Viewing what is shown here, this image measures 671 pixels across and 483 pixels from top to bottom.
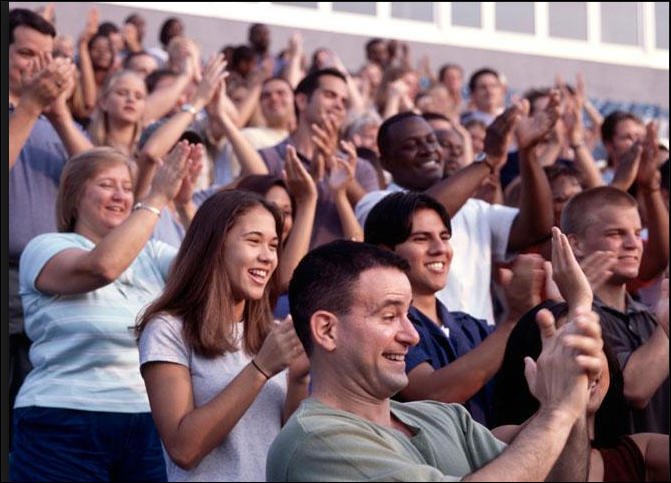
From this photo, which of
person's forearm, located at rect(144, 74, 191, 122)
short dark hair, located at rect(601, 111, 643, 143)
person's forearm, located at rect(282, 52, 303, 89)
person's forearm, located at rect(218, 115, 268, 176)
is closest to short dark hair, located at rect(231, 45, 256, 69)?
person's forearm, located at rect(282, 52, 303, 89)

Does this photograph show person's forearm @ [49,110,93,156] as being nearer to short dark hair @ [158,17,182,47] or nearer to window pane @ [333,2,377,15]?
short dark hair @ [158,17,182,47]

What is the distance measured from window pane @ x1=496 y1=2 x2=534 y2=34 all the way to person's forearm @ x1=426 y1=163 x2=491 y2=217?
11.2 m

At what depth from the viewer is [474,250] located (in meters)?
5.81

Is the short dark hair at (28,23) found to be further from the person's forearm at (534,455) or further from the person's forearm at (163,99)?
the person's forearm at (534,455)

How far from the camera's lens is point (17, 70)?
246 inches

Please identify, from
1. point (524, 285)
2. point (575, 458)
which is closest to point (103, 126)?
point (524, 285)

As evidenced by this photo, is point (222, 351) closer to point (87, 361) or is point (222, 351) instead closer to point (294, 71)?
point (87, 361)

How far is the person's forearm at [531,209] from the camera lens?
5.86m

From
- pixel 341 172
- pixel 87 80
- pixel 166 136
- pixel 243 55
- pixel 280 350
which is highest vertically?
pixel 243 55

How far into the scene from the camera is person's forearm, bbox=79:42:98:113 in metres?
8.68

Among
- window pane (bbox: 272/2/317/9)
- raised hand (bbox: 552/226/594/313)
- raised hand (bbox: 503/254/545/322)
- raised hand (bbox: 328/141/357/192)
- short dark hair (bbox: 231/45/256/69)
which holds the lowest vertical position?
raised hand (bbox: 503/254/545/322)

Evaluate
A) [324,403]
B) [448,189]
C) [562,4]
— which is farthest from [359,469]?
[562,4]

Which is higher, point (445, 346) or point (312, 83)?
point (312, 83)

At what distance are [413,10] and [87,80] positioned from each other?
793 centimetres
